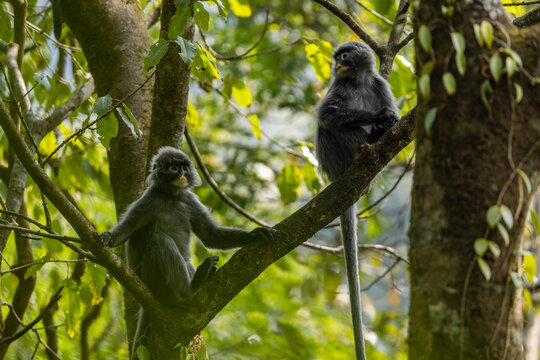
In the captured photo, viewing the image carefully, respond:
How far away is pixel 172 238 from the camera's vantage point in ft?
16.1

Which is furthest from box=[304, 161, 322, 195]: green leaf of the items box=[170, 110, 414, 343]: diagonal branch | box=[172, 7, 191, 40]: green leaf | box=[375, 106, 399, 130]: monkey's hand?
box=[172, 7, 191, 40]: green leaf

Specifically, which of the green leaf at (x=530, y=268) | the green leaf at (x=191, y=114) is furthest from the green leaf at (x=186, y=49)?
the green leaf at (x=191, y=114)

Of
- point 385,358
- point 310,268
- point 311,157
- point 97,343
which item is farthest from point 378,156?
point 310,268

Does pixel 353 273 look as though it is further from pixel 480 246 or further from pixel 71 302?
pixel 480 246

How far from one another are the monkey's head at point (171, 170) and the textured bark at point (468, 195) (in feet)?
9.12

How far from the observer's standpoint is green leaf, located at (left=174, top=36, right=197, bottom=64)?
3.48 meters

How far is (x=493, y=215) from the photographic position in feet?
6.57

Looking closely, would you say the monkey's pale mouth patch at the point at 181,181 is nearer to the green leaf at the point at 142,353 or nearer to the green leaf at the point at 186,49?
the green leaf at the point at 186,49

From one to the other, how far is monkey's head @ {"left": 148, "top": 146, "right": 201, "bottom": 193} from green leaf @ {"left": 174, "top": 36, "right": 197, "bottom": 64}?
1262mm

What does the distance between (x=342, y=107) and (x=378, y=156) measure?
1.64m

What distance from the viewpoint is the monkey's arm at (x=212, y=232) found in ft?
14.8

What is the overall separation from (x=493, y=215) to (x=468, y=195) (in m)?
0.13

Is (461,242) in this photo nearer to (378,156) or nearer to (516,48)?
(516,48)

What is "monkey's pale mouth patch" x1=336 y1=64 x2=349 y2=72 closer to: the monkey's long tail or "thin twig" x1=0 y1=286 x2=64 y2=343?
the monkey's long tail
